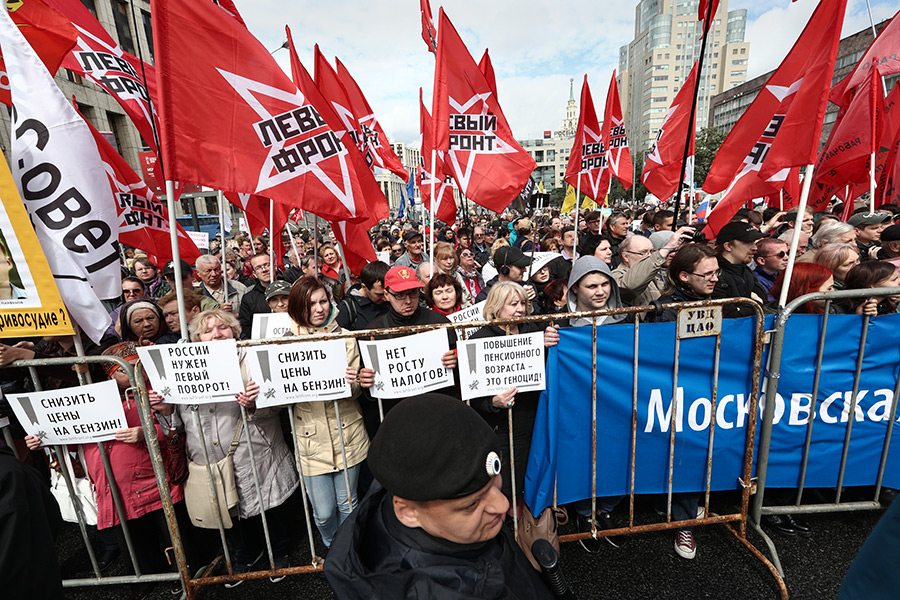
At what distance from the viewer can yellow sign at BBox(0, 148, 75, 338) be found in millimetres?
2352

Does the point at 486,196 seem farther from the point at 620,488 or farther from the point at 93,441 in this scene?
the point at 93,441

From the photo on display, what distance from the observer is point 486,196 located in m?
4.96

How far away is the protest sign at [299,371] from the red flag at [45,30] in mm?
2948

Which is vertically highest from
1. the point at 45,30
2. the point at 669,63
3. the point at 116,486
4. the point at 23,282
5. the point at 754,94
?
the point at 669,63

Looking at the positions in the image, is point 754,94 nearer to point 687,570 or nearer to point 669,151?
point 669,151

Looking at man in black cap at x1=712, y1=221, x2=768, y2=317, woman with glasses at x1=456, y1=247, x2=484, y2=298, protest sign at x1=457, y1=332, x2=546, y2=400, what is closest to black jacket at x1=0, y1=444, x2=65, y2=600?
protest sign at x1=457, y1=332, x2=546, y2=400

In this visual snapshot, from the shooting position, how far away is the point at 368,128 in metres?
6.98

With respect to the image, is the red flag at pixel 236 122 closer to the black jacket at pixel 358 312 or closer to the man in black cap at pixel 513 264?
the black jacket at pixel 358 312

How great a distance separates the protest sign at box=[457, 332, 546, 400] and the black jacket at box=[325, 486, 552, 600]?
1.39m

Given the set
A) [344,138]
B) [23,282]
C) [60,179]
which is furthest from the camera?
[344,138]

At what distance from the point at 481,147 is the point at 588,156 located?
288 cm

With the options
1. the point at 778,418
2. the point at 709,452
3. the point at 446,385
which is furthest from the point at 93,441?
the point at 778,418

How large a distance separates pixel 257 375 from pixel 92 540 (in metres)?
2.56

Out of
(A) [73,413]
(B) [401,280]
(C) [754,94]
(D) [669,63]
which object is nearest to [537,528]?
(B) [401,280]
